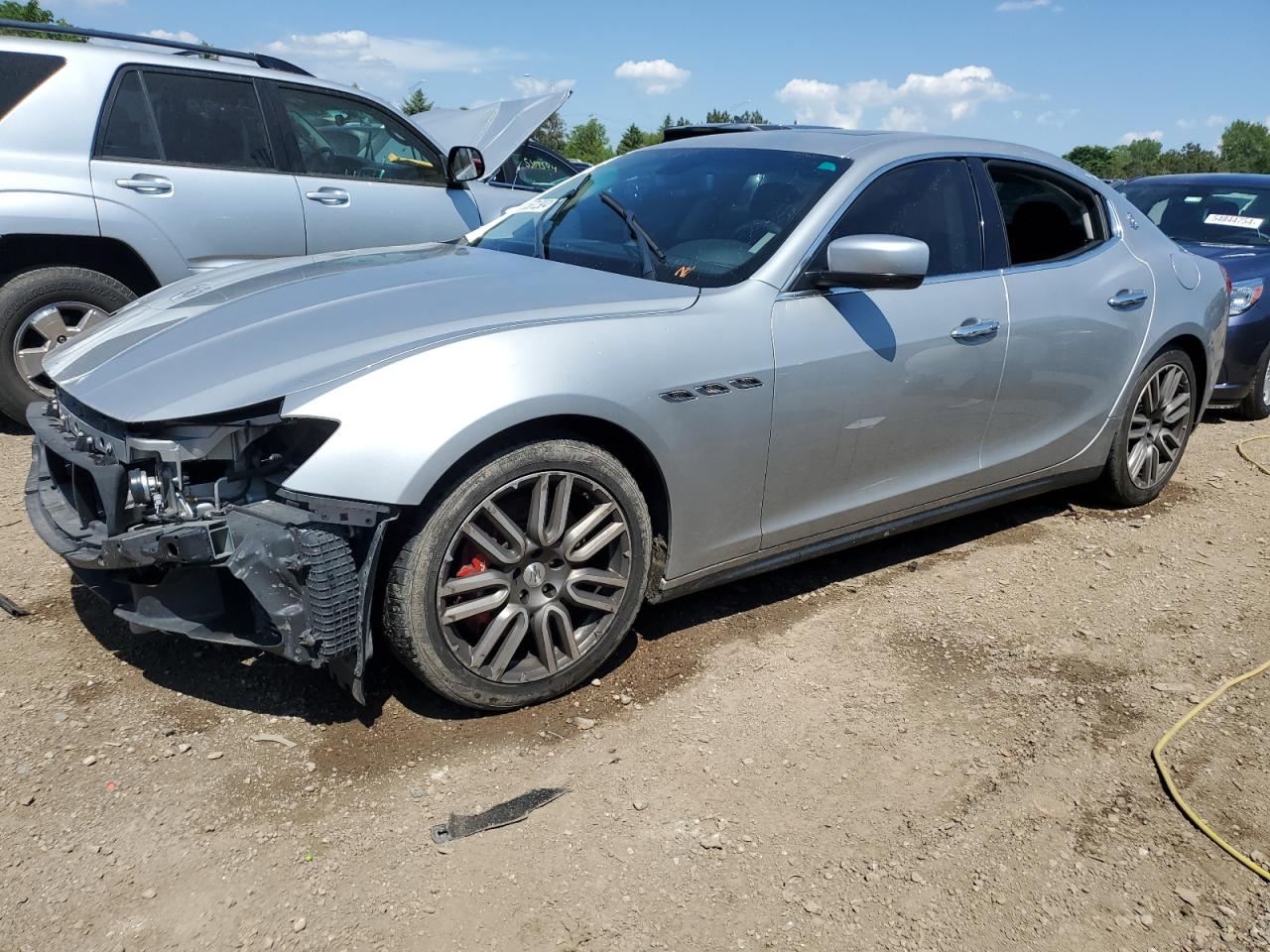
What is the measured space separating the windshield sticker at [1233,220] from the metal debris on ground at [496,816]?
6989mm

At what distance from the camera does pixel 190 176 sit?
5473mm

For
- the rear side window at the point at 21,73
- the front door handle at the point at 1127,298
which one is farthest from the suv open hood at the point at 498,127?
the front door handle at the point at 1127,298

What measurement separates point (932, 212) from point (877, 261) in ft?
2.62

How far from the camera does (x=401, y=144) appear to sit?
6449mm

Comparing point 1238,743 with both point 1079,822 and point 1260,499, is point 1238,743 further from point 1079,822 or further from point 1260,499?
point 1260,499

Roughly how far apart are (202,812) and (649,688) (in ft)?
4.30

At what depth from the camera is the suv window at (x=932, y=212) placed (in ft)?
11.6

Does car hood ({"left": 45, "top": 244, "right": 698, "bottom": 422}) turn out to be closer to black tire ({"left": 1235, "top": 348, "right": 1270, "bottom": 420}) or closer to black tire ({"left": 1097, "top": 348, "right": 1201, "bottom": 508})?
black tire ({"left": 1097, "top": 348, "right": 1201, "bottom": 508})

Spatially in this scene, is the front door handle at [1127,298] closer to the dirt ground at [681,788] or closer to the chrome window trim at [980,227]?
the chrome window trim at [980,227]

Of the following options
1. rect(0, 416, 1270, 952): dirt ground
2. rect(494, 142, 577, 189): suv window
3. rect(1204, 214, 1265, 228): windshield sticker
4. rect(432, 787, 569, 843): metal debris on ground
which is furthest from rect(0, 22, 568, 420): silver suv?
rect(1204, 214, 1265, 228): windshield sticker

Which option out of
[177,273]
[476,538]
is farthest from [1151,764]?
[177,273]

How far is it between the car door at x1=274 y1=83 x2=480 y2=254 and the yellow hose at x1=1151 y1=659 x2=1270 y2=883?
4753mm

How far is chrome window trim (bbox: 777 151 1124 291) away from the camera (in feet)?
10.8

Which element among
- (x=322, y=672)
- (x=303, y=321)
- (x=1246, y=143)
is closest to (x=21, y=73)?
(x=303, y=321)
